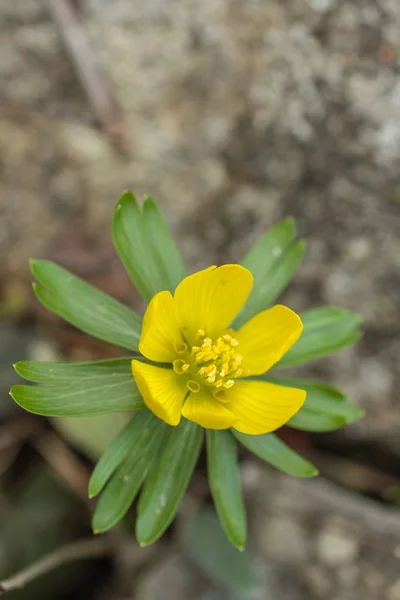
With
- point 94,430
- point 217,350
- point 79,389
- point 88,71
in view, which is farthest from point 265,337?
point 88,71

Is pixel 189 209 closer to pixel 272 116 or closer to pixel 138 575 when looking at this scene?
pixel 272 116

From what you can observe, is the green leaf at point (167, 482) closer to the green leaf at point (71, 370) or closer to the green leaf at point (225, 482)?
the green leaf at point (225, 482)

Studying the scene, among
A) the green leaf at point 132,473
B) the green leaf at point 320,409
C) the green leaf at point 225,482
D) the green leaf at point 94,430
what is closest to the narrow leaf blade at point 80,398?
the green leaf at point 132,473

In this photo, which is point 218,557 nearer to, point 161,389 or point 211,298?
point 161,389

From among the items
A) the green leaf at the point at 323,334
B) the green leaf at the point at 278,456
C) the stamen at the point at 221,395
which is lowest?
the green leaf at the point at 278,456

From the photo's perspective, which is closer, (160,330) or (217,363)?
(160,330)

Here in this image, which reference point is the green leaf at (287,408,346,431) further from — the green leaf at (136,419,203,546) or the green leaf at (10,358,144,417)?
the green leaf at (10,358,144,417)

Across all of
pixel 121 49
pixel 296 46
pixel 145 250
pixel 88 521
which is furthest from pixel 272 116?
pixel 88 521
